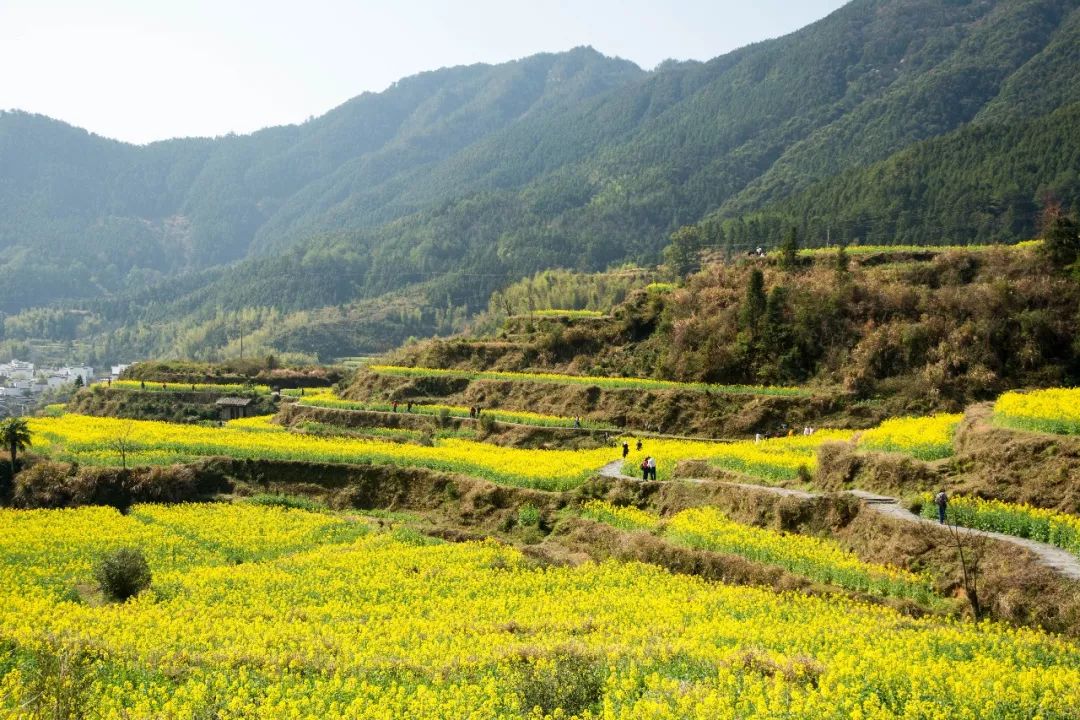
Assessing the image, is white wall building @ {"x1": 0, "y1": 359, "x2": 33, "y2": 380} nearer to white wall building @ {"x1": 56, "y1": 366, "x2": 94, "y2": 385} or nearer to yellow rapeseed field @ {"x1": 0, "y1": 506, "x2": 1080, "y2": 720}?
white wall building @ {"x1": 56, "y1": 366, "x2": 94, "y2": 385}

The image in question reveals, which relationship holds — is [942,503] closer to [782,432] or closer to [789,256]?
[782,432]

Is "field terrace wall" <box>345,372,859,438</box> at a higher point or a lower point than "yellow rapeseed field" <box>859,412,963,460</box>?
lower

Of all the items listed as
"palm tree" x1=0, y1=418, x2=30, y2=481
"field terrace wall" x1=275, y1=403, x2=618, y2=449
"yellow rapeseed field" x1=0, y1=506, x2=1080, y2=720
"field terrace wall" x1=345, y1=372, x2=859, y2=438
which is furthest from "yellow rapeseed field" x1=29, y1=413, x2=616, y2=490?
"yellow rapeseed field" x1=0, y1=506, x2=1080, y2=720

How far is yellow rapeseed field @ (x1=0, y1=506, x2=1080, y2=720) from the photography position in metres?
13.1

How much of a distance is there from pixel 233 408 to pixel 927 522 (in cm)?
5724

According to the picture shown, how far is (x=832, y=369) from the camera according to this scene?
154 feet

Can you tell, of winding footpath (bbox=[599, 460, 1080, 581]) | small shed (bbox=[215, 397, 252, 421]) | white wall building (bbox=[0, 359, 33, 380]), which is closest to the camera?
winding footpath (bbox=[599, 460, 1080, 581])

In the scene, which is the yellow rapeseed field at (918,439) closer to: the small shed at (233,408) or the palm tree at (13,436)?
the palm tree at (13,436)

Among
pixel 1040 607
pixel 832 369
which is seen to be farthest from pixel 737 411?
pixel 1040 607

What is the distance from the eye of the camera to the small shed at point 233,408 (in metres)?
68.2

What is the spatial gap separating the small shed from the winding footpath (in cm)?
4302

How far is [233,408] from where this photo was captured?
226 ft

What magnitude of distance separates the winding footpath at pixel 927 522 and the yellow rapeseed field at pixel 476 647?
2112 millimetres

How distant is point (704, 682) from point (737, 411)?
32.4 meters
